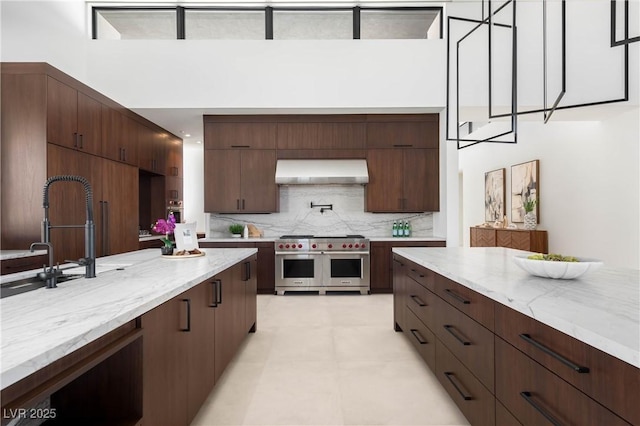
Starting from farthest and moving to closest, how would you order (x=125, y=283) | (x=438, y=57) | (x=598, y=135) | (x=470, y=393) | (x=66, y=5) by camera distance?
(x=598, y=135) < (x=438, y=57) < (x=66, y=5) < (x=470, y=393) < (x=125, y=283)

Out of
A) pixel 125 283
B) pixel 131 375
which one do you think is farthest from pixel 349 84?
pixel 131 375

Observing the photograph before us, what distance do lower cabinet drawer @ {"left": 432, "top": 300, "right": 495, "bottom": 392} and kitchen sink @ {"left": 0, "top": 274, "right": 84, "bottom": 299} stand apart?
6.29 ft

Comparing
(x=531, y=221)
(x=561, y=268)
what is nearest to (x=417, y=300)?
(x=561, y=268)

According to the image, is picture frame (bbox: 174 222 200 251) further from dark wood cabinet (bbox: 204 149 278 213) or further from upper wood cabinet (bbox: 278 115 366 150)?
upper wood cabinet (bbox: 278 115 366 150)

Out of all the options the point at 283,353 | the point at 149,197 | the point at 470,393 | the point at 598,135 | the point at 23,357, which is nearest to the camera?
the point at 23,357

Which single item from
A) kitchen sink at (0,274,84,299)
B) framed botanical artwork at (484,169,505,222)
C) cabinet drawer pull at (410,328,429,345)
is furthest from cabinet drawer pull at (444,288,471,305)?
framed botanical artwork at (484,169,505,222)

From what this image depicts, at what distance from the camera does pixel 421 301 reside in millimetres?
2658

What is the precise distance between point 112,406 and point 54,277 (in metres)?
0.60

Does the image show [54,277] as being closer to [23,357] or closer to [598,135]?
[23,357]

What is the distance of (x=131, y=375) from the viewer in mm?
1302

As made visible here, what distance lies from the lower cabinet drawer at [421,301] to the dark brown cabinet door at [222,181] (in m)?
3.18

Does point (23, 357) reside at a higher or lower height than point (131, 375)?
higher

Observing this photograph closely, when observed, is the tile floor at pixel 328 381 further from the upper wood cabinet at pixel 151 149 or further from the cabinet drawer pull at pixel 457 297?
the upper wood cabinet at pixel 151 149

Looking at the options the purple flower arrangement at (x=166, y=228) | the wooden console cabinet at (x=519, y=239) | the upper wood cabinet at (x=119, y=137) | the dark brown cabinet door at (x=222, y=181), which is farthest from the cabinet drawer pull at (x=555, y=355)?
the wooden console cabinet at (x=519, y=239)
